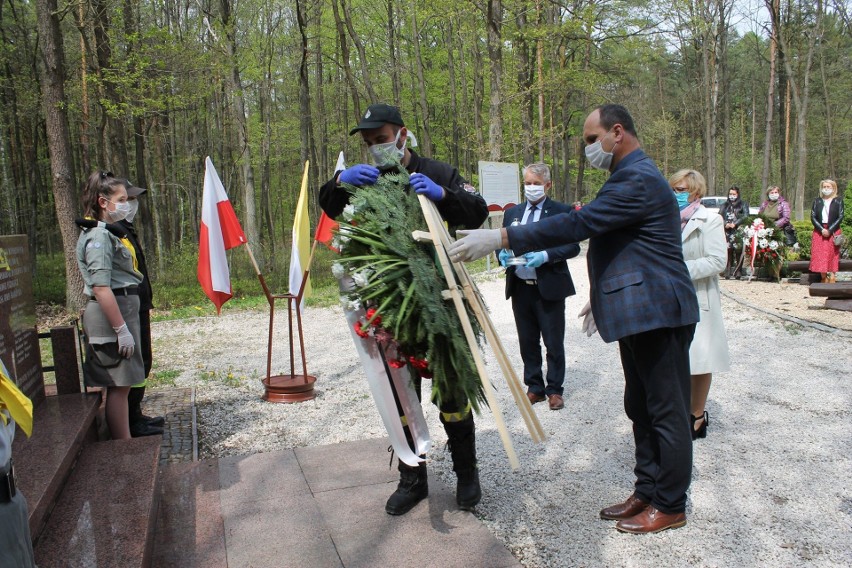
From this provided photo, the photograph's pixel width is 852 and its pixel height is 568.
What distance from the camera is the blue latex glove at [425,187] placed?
123 inches

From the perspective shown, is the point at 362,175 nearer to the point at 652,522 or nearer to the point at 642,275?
the point at 642,275

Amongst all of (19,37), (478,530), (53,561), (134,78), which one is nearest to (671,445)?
(478,530)

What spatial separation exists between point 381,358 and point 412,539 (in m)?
0.93

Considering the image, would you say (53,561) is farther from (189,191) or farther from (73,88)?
(189,191)

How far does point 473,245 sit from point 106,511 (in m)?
2.18

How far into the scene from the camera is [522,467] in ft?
14.5

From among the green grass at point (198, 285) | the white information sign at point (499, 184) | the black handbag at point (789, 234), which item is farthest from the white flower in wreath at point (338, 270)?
the black handbag at point (789, 234)

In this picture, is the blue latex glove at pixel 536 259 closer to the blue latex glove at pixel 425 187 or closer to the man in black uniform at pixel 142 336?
the blue latex glove at pixel 425 187

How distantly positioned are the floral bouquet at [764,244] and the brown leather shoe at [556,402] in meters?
9.13

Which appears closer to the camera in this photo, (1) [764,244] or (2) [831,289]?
(2) [831,289]

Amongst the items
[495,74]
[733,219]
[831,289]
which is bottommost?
[831,289]

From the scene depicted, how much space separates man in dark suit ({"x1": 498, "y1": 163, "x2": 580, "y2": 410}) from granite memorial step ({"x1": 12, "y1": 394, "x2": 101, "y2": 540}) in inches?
130

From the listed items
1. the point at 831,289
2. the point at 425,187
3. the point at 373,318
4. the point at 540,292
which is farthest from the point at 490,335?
the point at 831,289

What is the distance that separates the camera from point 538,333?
5668 mm
